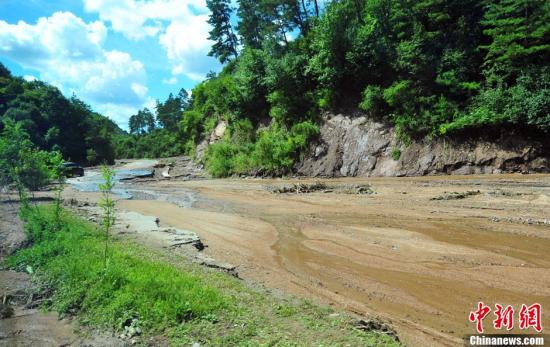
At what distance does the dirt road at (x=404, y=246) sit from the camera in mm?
6012

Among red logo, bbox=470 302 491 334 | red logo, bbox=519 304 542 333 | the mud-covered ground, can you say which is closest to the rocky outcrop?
red logo, bbox=519 304 542 333

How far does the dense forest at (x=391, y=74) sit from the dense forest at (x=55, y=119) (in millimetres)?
34225

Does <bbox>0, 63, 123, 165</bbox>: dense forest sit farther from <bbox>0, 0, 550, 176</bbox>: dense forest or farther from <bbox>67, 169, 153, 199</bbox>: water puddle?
<bbox>0, 0, 550, 176</bbox>: dense forest

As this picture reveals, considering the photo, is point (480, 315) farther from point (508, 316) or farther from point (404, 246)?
→ point (404, 246)

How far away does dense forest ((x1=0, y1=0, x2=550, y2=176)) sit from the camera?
18391 millimetres

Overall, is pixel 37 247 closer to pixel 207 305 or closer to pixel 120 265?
pixel 120 265

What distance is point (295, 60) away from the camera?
1101 inches

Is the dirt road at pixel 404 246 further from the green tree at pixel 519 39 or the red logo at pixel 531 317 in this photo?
the green tree at pixel 519 39

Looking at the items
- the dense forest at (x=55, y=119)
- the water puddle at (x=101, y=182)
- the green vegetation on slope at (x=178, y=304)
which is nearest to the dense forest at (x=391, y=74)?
the water puddle at (x=101, y=182)

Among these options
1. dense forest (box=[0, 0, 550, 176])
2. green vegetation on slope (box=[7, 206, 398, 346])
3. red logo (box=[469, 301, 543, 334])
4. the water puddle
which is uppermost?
dense forest (box=[0, 0, 550, 176])

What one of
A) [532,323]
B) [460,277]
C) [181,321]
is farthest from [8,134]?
[532,323]

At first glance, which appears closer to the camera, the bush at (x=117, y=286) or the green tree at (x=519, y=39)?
the bush at (x=117, y=286)

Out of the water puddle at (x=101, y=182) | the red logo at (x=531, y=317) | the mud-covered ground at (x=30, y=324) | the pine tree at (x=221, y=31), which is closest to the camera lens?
the red logo at (x=531, y=317)

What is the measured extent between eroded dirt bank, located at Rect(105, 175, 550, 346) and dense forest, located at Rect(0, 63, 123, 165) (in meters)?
50.5
